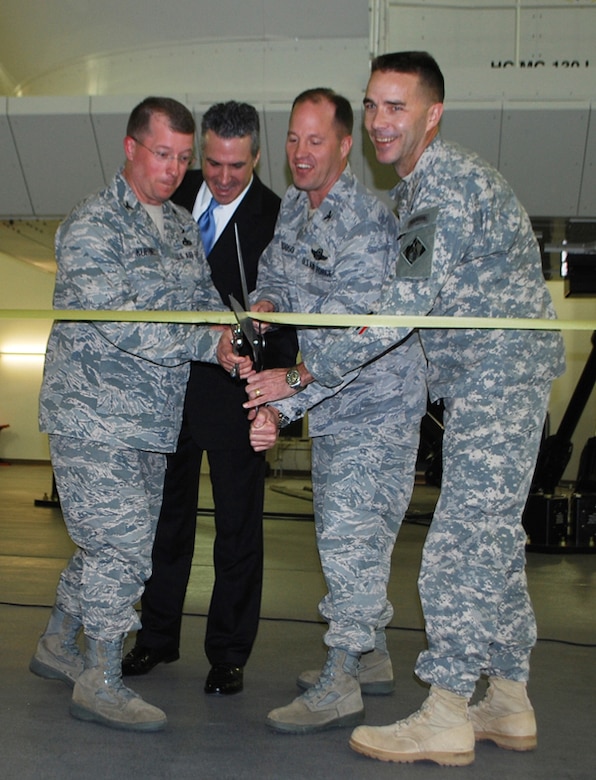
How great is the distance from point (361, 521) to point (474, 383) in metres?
0.53

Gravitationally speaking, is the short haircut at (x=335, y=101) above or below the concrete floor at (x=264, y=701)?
above

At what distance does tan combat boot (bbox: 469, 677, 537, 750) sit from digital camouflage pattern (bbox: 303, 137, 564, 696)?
4 cm

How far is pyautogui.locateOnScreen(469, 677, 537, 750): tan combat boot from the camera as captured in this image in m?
2.32

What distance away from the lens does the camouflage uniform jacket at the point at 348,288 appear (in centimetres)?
257

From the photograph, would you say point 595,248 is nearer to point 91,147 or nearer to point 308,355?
point 91,147

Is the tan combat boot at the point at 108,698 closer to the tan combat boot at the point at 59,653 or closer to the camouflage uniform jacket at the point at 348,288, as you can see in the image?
the tan combat boot at the point at 59,653

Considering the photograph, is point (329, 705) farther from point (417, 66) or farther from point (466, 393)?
point (417, 66)

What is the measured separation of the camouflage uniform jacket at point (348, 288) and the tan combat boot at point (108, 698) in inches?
34.4

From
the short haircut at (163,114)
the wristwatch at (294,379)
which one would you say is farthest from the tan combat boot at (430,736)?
the short haircut at (163,114)

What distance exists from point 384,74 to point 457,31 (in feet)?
10.7

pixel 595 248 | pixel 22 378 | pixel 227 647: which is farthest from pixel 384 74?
pixel 22 378

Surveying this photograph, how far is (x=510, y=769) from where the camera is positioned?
85.5 inches

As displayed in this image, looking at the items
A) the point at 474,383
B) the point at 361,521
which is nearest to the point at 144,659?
the point at 361,521

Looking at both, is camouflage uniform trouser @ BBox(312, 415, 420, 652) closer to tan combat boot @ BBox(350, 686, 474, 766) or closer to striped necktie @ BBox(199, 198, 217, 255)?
tan combat boot @ BBox(350, 686, 474, 766)
